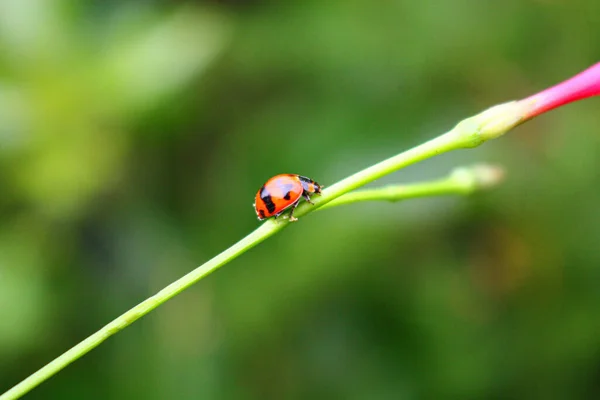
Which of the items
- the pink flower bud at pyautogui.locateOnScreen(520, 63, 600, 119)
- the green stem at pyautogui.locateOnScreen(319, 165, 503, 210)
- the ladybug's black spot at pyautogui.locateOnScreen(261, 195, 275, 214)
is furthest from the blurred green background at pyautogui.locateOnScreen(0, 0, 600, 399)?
the pink flower bud at pyautogui.locateOnScreen(520, 63, 600, 119)

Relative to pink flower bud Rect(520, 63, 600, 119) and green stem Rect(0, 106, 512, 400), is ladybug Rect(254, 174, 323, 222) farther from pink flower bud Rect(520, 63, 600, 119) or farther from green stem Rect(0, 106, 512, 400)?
pink flower bud Rect(520, 63, 600, 119)

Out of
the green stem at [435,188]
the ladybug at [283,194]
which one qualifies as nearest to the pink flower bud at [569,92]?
the green stem at [435,188]

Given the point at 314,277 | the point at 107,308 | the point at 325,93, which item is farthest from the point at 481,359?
the point at 107,308

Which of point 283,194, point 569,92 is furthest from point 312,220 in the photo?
point 569,92

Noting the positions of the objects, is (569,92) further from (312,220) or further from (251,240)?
(312,220)

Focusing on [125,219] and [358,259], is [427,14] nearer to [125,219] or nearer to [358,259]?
[358,259]
